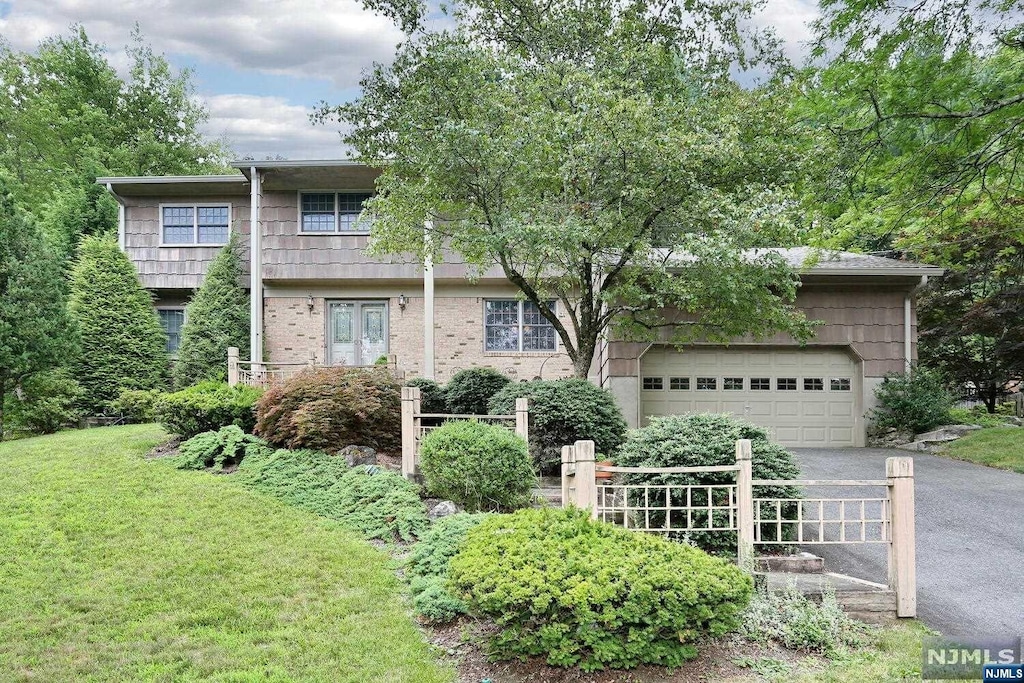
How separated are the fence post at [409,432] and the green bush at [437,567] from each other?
1820 millimetres

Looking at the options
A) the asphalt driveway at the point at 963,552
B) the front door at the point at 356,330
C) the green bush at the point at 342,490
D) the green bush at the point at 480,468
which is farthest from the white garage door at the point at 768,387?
the green bush at the point at 342,490

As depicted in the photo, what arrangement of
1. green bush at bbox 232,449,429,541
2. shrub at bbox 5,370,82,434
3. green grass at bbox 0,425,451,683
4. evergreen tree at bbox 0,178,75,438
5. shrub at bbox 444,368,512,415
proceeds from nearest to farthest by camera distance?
green grass at bbox 0,425,451,683 < green bush at bbox 232,449,429,541 < shrub at bbox 444,368,512,415 < evergreen tree at bbox 0,178,75,438 < shrub at bbox 5,370,82,434

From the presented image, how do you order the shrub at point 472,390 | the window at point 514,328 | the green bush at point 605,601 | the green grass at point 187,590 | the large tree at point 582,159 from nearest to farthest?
the green bush at point 605,601 < the green grass at point 187,590 < the large tree at point 582,159 < the shrub at point 472,390 < the window at point 514,328

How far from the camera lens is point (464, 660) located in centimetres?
435

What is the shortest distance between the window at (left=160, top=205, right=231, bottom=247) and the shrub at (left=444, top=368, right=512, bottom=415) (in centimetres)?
836

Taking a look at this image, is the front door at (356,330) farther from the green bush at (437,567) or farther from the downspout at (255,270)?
the green bush at (437,567)

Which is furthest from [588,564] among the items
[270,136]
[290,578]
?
[270,136]

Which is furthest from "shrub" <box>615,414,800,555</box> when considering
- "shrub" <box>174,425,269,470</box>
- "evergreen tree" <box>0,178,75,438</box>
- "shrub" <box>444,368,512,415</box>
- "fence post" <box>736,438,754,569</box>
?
"evergreen tree" <box>0,178,75,438</box>

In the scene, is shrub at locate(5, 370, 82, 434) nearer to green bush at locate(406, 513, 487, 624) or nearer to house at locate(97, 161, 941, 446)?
house at locate(97, 161, 941, 446)

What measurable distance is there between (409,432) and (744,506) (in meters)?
4.49

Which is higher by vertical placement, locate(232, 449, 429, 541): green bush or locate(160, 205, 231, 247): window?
locate(160, 205, 231, 247): window

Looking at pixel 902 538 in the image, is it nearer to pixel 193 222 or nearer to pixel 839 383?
pixel 839 383

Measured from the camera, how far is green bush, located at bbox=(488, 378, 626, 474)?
355 inches

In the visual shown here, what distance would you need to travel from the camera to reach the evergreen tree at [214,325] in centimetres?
1491
